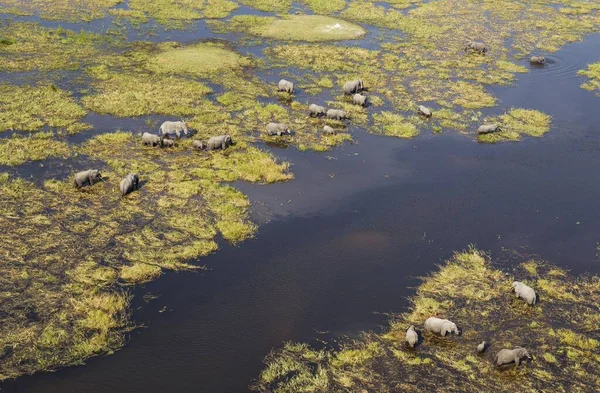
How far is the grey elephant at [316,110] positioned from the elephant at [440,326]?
2000 cm

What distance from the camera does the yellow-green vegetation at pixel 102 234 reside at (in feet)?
60.4

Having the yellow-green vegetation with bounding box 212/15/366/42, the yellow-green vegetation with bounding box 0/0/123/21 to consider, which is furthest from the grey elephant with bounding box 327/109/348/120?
the yellow-green vegetation with bounding box 0/0/123/21

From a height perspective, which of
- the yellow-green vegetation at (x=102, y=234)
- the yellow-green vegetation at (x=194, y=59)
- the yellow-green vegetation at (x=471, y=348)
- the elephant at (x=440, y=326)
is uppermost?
the yellow-green vegetation at (x=194, y=59)

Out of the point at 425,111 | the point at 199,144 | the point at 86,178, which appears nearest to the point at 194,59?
the point at 199,144

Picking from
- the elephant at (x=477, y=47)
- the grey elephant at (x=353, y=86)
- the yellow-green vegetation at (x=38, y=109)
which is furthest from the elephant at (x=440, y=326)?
the elephant at (x=477, y=47)

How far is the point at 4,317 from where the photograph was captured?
18.8 m

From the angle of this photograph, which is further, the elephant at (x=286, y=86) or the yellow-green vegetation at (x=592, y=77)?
the yellow-green vegetation at (x=592, y=77)

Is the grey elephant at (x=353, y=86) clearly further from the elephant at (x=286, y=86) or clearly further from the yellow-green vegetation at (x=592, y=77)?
the yellow-green vegetation at (x=592, y=77)

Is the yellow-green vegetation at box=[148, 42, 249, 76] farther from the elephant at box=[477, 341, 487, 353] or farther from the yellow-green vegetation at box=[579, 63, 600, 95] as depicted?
the elephant at box=[477, 341, 487, 353]

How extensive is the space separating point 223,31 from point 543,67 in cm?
3130

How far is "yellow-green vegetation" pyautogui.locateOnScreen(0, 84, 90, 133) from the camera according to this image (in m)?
32.5

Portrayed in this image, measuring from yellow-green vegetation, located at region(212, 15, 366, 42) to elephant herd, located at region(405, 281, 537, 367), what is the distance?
36.9m

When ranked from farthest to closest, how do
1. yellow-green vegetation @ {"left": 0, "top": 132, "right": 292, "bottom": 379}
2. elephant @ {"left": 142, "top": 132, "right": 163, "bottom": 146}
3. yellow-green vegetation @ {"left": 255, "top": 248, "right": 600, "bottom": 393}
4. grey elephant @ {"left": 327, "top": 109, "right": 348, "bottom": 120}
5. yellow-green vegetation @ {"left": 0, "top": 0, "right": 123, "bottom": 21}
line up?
yellow-green vegetation @ {"left": 0, "top": 0, "right": 123, "bottom": 21}, grey elephant @ {"left": 327, "top": 109, "right": 348, "bottom": 120}, elephant @ {"left": 142, "top": 132, "right": 163, "bottom": 146}, yellow-green vegetation @ {"left": 0, "top": 132, "right": 292, "bottom": 379}, yellow-green vegetation @ {"left": 255, "top": 248, "right": 600, "bottom": 393}

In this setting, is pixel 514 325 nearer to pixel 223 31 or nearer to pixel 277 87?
pixel 277 87
